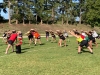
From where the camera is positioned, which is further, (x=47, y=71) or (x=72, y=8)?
(x=72, y=8)

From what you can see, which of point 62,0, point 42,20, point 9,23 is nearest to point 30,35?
point 9,23

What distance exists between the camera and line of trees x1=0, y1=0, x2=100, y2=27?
7362 centimetres

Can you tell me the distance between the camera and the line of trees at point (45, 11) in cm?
7362

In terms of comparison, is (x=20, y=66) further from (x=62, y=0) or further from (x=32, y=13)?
(x=62, y=0)

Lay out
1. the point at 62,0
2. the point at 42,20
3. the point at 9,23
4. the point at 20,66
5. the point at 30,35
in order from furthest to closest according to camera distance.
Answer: the point at 62,0
the point at 42,20
the point at 9,23
the point at 30,35
the point at 20,66

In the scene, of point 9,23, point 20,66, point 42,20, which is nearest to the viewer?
point 20,66

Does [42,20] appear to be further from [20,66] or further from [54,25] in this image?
[20,66]

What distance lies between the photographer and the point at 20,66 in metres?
12.4

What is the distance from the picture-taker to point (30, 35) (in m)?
28.9

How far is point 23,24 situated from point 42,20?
7786mm

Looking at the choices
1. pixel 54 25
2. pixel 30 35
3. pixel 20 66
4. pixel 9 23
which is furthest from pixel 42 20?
pixel 20 66

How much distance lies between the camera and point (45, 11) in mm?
81250

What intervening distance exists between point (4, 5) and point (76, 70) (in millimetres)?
65622

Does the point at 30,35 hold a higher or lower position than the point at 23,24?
higher
